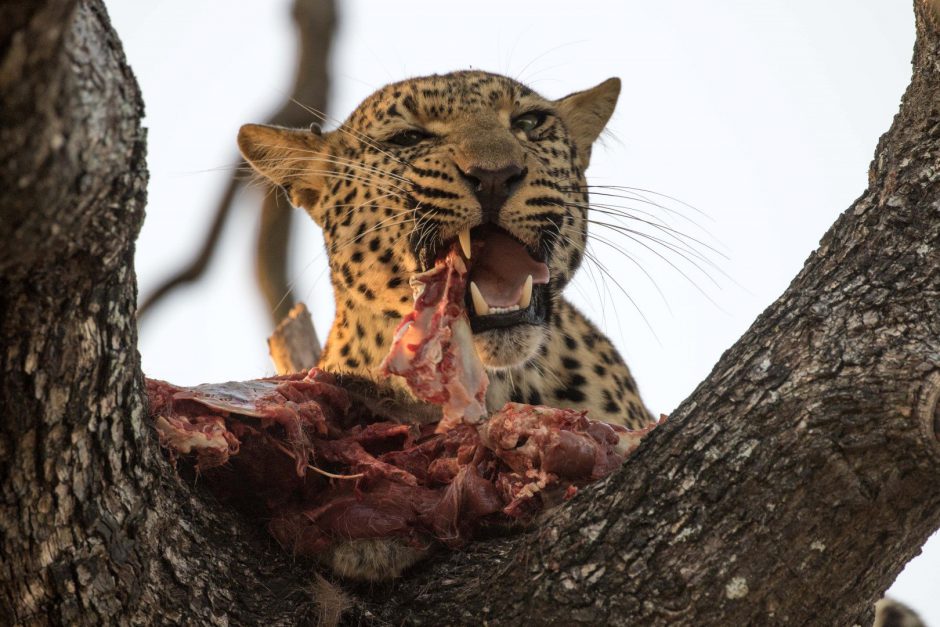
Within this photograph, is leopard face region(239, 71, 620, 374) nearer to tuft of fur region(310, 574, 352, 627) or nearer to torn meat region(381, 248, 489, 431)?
torn meat region(381, 248, 489, 431)

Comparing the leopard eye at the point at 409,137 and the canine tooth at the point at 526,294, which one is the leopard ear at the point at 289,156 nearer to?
the leopard eye at the point at 409,137

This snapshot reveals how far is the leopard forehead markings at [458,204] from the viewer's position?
5488 mm

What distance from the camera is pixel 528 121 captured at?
6504mm

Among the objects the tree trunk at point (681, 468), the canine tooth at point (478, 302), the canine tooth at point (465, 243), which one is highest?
the canine tooth at point (465, 243)

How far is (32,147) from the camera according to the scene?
2354 millimetres

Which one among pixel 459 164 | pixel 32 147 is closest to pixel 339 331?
pixel 459 164

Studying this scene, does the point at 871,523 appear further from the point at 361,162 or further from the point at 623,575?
the point at 361,162

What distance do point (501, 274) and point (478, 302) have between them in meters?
0.31

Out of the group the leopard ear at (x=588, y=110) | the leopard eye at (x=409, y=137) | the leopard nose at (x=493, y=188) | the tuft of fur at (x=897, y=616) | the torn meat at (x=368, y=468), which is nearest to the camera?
the torn meat at (x=368, y=468)

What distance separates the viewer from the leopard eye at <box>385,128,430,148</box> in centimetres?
625

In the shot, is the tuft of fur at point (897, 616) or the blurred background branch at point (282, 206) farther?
the blurred background branch at point (282, 206)

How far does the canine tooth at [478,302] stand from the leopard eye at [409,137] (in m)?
1.26

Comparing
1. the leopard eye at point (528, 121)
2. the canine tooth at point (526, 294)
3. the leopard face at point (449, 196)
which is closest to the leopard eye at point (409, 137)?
the leopard face at point (449, 196)

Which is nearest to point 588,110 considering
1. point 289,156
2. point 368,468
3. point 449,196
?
point 289,156
